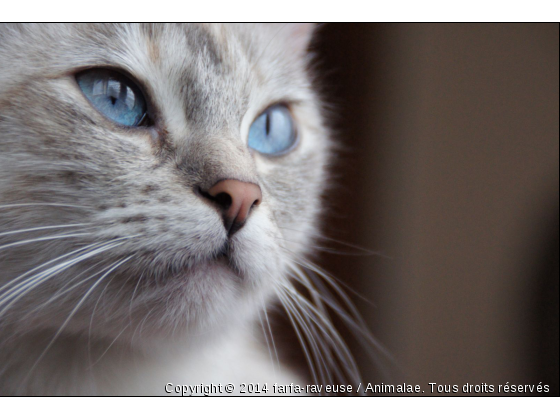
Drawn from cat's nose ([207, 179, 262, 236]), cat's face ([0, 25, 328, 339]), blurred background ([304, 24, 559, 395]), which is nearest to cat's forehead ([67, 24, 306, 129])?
cat's face ([0, 25, 328, 339])

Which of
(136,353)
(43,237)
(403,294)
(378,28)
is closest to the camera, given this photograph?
(43,237)

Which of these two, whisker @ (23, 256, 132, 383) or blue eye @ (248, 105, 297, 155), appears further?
blue eye @ (248, 105, 297, 155)

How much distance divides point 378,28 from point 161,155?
0.42m

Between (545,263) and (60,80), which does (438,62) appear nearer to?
(545,263)

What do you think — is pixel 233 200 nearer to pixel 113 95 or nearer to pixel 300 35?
pixel 113 95

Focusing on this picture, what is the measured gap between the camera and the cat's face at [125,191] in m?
0.50

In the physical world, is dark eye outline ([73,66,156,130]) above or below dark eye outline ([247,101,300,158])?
above

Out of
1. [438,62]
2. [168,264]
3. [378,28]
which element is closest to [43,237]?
[168,264]

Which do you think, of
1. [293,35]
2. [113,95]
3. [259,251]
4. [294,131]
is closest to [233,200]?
[259,251]

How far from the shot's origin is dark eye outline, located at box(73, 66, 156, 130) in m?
0.55

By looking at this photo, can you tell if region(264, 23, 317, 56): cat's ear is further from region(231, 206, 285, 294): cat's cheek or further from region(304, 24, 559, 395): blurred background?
region(231, 206, 285, 294): cat's cheek

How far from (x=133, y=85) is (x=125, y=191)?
154 mm

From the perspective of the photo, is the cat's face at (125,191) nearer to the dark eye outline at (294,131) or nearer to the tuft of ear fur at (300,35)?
A: the dark eye outline at (294,131)

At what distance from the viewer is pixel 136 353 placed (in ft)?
2.08
